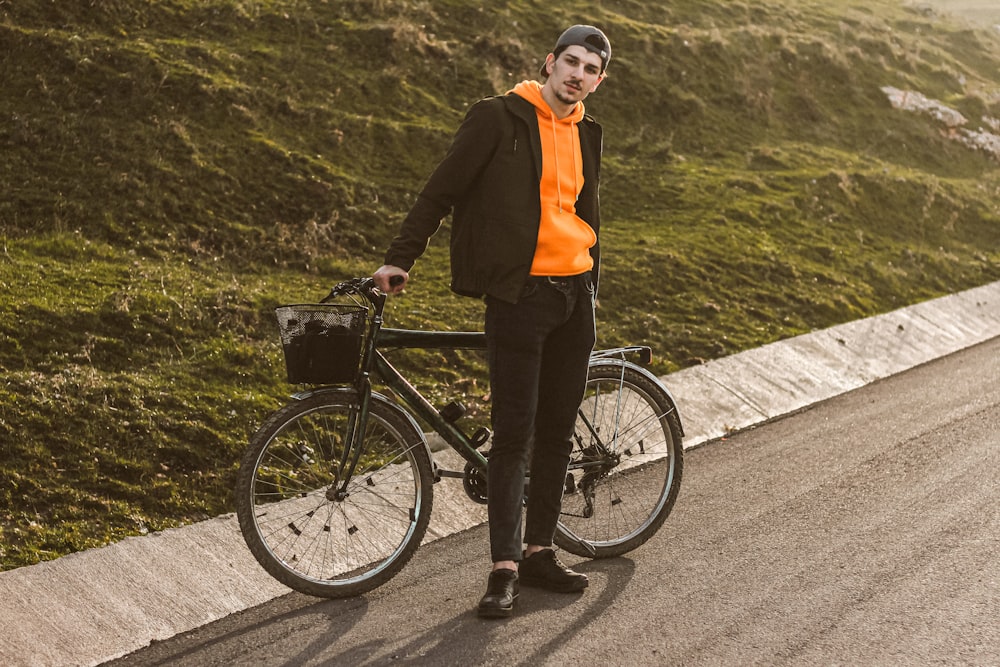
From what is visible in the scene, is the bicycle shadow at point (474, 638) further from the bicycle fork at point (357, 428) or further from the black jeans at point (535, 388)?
the bicycle fork at point (357, 428)

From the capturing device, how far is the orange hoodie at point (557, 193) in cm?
492

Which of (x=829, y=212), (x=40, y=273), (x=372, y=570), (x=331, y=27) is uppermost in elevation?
(x=331, y=27)

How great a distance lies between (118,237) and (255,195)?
1656 millimetres

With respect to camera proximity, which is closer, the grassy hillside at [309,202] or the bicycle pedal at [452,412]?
the bicycle pedal at [452,412]

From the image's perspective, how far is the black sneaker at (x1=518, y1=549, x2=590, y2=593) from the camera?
204 inches

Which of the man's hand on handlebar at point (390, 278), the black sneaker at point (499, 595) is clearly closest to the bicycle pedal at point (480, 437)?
the black sneaker at point (499, 595)

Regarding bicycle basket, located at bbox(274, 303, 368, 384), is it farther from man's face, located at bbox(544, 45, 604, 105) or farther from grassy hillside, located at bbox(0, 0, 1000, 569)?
grassy hillside, located at bbox(0, 0, 1000, 569)

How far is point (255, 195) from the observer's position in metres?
10.7

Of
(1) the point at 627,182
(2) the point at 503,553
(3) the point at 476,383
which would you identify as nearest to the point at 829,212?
(1) the point at 627,182

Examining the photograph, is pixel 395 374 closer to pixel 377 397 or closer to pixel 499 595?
pixel 377 397

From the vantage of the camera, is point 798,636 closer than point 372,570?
Yes

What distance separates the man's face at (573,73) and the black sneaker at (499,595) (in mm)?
1952

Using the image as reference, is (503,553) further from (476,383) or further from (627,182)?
(627,182)

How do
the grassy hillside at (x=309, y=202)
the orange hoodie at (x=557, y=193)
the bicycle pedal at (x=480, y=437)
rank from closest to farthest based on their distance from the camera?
the orange hoodie at (x=557, y=193)
the bicycle pedal at (x=480, y=437)
the grassy hillside at (x=309, y=202)
